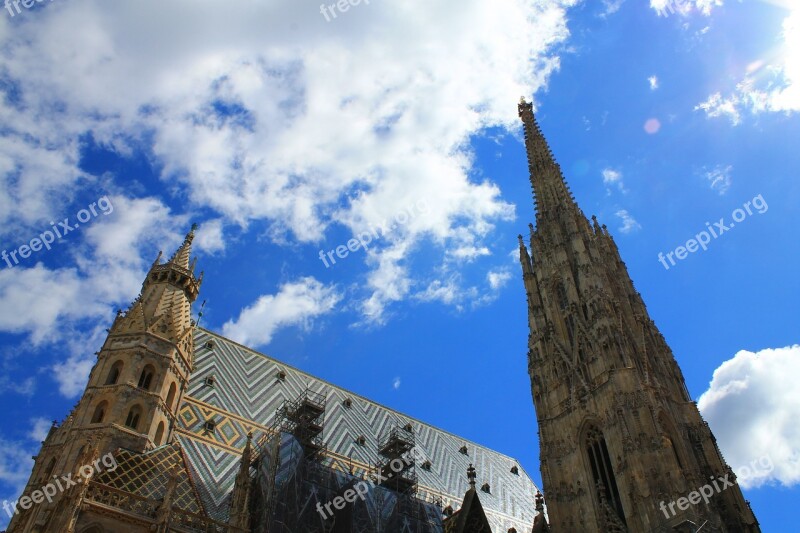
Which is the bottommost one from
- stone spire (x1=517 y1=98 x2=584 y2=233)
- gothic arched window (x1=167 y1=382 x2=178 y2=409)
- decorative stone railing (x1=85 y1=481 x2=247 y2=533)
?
decorative stone railing (x1=85 y1=481 x2=247 y2=533)

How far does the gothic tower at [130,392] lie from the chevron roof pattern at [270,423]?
167cm

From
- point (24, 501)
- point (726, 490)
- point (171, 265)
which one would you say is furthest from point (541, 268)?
point (24, 501)

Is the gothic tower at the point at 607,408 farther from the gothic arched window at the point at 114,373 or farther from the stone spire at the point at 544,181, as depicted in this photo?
the gothic arched window at the point at 114,373

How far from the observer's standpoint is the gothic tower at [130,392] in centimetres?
1842

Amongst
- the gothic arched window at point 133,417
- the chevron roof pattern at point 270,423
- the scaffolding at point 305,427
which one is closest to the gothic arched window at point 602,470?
the chevron roof pattern at point 270,423

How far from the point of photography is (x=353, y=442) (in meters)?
29.4

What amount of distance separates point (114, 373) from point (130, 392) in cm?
147

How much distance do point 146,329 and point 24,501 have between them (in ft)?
23.5

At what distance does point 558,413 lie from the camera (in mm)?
27859

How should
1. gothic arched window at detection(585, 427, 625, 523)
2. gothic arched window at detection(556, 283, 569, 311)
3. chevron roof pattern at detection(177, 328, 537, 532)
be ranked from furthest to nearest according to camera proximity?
gothic arched window at detection(556, 283, 569, 311) → chevron roof pattern at detection(177, 328, 537, 532) → gothic arched window at detection(585, 427, 625, 523)

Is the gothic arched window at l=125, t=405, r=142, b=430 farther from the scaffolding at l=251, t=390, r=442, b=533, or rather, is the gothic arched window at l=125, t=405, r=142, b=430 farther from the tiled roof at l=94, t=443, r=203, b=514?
the scaffolding at l=251, t=390, r=442, b=533

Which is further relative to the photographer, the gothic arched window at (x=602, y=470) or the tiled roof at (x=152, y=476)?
the gothic arched window at (x=602, y=470)

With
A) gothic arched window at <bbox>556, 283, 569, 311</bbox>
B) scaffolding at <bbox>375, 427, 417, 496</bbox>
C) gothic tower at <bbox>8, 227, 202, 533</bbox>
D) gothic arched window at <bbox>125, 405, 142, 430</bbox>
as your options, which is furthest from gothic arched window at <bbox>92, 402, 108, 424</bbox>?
gothic arched window at <bbox>556, 283, 569, 311</bbox>

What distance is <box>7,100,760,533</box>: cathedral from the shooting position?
1962 centimetres
